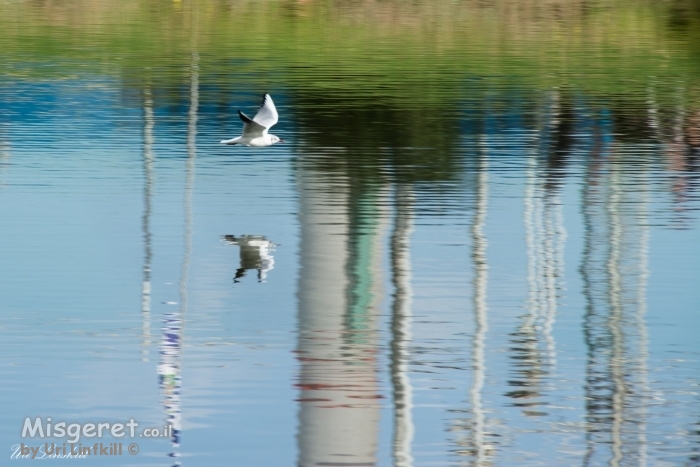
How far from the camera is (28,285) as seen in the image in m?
9.55

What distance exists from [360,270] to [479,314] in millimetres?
1320

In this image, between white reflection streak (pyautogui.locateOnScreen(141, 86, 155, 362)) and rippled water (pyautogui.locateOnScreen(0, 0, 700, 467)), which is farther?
white reflection streak (pyautogui.locateOnScreen(141, 86, 155, 362))

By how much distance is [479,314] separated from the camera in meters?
8.85

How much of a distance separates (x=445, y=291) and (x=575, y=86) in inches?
479

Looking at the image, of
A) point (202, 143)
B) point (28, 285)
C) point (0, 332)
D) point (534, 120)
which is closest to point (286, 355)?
point (0, 332)

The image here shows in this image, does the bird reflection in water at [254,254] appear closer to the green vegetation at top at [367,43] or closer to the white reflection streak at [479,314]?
the white reflection streak at [479,314]

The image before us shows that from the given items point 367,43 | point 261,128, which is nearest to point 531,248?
point 261,128

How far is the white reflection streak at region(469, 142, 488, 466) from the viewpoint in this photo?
681 centimetres

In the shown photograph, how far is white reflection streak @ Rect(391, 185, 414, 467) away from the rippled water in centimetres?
A: 2

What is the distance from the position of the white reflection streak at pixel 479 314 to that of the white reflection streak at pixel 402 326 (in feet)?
0.93

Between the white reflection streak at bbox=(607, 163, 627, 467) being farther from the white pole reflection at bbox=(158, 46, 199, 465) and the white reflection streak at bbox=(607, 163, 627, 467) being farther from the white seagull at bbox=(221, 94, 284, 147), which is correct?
the white seagull at bbox=(221, 94, 284, 147)

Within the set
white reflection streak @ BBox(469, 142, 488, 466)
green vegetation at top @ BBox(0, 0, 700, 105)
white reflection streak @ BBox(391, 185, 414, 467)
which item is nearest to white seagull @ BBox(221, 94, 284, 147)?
white reflection streak @ BBox(391, 185, 414, 467)

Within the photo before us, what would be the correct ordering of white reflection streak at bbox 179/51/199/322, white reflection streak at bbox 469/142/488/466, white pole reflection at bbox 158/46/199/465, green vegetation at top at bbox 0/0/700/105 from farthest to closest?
green vegetation at top at bbox 0/0/700/105 < white reflection streak at bbox 179/51/199/322 < white pole reflection at bbox 158/46/199/465 < white reflection streak at bbox 469/142/488/466

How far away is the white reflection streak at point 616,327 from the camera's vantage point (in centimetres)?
683
